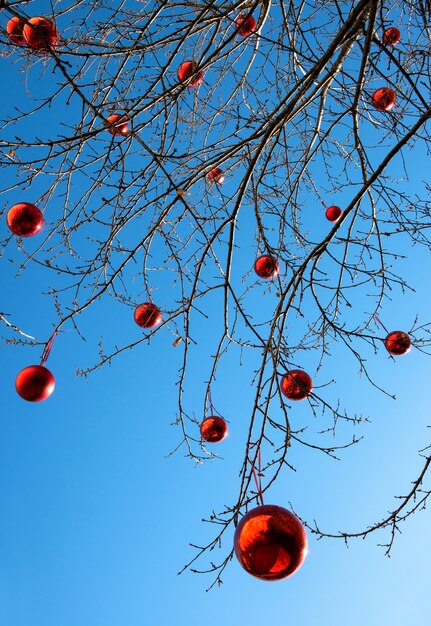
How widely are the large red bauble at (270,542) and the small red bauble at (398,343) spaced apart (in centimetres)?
229

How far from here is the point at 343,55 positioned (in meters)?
2.99

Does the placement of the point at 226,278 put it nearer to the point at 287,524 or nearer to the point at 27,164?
the point at 27,164

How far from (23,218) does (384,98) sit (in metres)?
2.29

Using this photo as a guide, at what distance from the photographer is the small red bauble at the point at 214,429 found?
9.47ft

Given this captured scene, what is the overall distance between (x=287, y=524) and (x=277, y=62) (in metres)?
3.97

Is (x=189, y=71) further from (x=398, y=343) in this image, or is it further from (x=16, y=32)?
(x=398, y=343)

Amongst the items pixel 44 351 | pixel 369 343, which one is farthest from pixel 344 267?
pixel 44 351

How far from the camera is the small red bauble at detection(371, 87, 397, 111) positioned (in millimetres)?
3211

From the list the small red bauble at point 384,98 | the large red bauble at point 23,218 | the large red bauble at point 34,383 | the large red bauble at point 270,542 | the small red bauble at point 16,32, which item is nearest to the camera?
the large red bauble at point 270,542

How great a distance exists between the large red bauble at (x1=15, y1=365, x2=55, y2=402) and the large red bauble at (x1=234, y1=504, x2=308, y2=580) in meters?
1.36

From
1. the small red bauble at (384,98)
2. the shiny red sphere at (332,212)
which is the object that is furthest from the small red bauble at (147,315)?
the small red bauble at (384,98)

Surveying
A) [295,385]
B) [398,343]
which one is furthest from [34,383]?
[398,343]

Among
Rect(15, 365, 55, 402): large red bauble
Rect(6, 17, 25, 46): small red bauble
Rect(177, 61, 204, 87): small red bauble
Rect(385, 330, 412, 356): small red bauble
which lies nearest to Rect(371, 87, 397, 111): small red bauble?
Rect(177, 61, 204, 87): small red bauble

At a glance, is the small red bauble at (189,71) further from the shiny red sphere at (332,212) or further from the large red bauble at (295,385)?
the large red bauble at (295,385)
